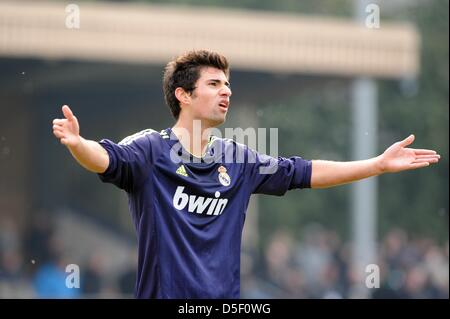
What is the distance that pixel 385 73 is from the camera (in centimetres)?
2044

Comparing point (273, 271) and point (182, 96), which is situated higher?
point (182, 96)

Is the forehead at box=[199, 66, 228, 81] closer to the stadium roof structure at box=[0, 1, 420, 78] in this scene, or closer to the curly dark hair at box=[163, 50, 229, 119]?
the curly dark hair at box=[163, 50, 229, 119]

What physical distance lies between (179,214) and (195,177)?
0.27 m

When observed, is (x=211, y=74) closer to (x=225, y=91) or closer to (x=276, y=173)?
(x=225, y=91)

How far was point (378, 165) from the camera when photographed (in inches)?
262

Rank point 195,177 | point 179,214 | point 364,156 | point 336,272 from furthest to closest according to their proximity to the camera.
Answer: point 336,272
point 364,156
point 195,177
point 179,214

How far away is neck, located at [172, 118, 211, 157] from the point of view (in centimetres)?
660

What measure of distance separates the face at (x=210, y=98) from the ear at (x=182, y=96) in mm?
25

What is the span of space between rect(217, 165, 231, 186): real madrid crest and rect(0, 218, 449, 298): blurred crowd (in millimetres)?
8038

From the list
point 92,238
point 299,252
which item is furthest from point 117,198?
point 299,252

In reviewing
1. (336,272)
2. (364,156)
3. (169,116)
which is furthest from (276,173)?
(169,116)

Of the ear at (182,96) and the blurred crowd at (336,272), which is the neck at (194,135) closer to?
the ear at (182,96)

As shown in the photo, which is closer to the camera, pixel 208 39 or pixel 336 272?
pixel 336 272
